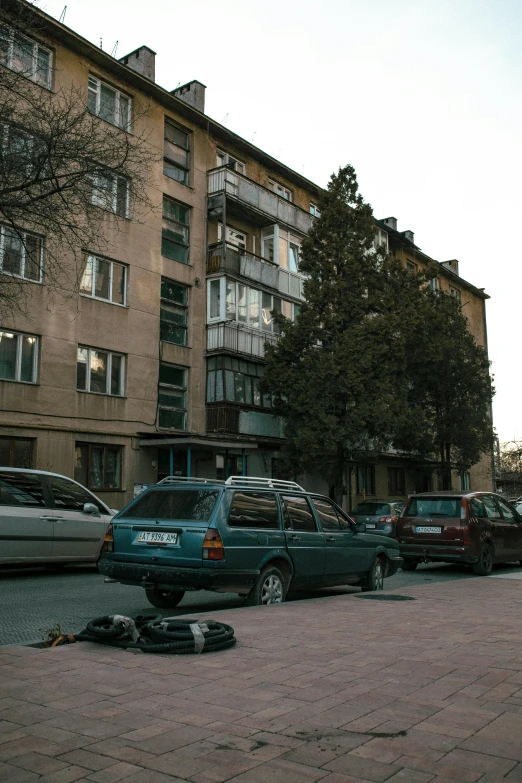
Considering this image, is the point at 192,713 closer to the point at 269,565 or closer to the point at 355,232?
the point at 269,565

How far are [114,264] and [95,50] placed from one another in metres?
7.01

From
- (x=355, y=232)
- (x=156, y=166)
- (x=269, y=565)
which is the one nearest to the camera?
(x=269, y=565)

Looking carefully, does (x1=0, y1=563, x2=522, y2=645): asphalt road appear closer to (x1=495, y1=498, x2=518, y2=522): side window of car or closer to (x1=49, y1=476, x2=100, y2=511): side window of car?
(x1=49, y1=476, x2=100, y2=511): side window of car

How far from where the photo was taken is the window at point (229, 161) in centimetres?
2970

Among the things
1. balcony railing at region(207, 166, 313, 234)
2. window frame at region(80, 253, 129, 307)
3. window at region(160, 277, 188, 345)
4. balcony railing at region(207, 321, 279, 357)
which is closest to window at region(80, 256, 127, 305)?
window frame at region(80, 253, 129, 307)

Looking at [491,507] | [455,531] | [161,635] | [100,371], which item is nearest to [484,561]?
[455,531]

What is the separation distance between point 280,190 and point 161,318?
11.3 metres

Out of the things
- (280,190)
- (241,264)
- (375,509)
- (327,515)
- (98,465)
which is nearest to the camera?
(327,515)

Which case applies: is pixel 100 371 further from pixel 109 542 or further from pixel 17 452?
pixel 109 542

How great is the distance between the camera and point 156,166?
2650 centimetres

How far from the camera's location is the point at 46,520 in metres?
12.1

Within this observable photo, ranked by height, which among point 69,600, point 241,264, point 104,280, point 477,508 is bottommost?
point 69,600

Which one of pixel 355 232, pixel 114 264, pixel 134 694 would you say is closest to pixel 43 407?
pixel 114 264

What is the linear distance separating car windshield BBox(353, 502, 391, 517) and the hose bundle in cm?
1610
